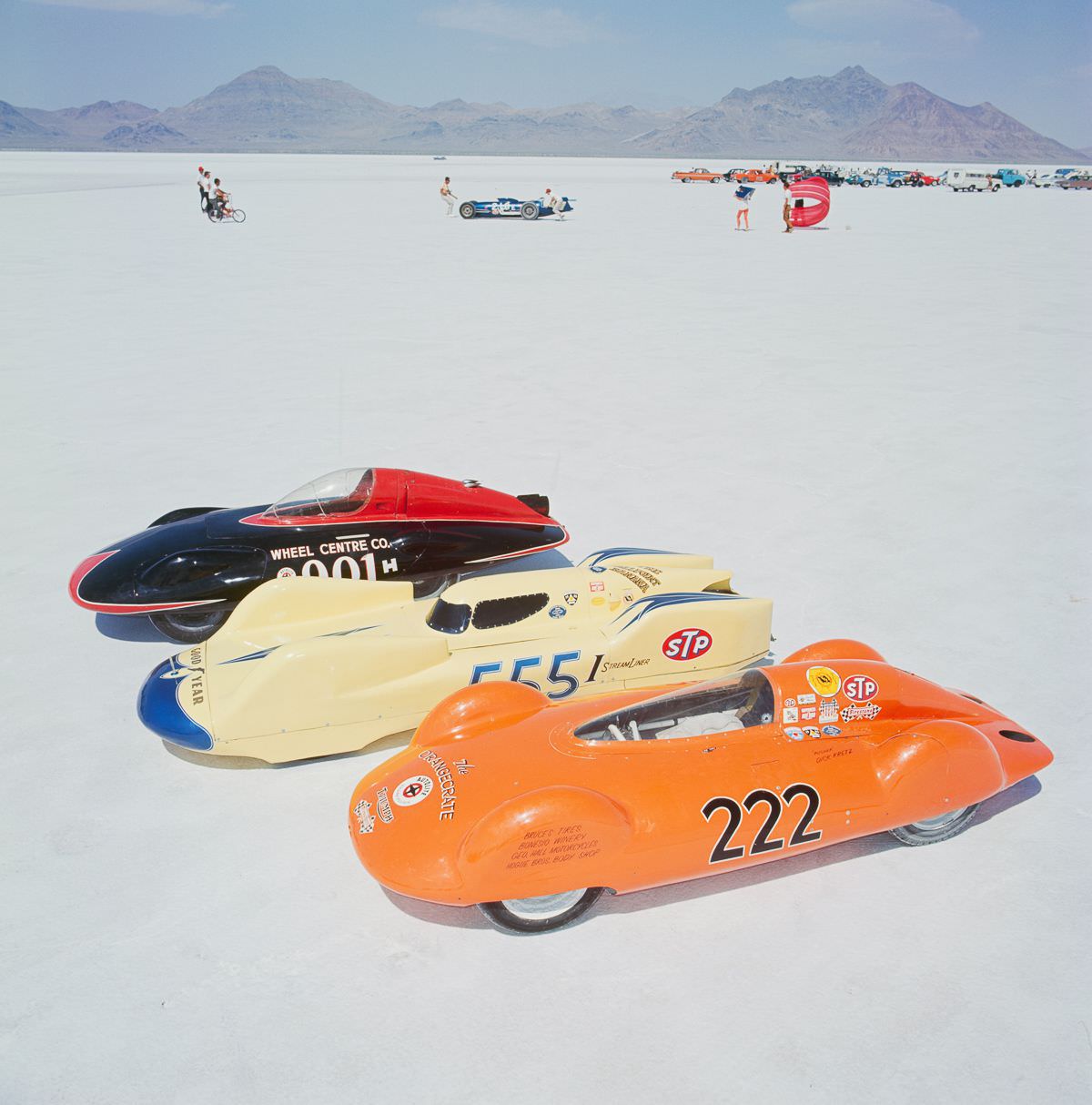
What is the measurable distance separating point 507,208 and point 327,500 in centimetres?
3052

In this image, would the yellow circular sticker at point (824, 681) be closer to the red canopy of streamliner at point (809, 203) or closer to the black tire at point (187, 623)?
the black tire at point (187, 623)

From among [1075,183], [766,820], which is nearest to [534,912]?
[766,820]

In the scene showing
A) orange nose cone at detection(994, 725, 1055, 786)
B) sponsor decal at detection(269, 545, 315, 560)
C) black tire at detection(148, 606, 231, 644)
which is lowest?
orange nose cone at detection(994, 725, 1055, 786)

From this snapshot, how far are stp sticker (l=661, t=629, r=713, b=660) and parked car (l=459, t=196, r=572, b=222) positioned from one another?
3079 cm

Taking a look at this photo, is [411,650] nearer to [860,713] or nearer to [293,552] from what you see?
[293,552]

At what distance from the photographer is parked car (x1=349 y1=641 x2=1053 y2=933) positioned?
3.81 meters

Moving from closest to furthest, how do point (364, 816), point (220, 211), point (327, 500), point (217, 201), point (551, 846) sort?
point (551, 846) < point (364, 816) < point (327, 500) < point (217, 201) < point (220, 211)

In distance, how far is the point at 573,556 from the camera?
7.65m

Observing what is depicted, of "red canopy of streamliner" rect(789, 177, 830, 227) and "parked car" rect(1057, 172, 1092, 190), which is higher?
"parked car" rect(1057, 172, 1092, 190)

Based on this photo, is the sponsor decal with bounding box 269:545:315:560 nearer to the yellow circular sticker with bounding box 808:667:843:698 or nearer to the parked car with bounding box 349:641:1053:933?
the parked car with bounding box 349:641:1053:933

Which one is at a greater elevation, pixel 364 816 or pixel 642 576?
pixel 642 576

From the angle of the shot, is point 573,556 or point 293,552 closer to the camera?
point 293,552

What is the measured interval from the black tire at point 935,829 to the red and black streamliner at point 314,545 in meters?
3.41

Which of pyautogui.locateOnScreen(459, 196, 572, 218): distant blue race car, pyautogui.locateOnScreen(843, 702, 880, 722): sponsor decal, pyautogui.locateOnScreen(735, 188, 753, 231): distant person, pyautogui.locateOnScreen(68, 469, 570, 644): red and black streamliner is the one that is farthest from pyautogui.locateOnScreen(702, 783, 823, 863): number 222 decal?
pyautogui.locateOnScreen(459, 196, 572, 218): distant blue race car
